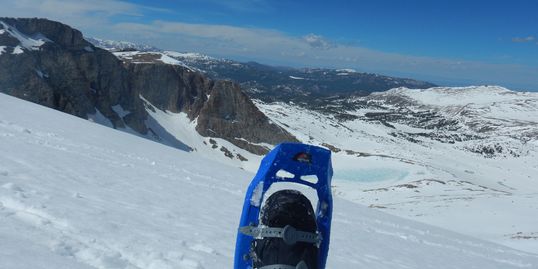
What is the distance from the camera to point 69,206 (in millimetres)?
7535

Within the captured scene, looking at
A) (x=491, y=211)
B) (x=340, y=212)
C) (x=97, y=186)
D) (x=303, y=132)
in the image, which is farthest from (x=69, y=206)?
(x=303, y=132)

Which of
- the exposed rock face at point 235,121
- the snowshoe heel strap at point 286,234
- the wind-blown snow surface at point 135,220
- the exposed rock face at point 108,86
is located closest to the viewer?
the snowshoe heel strap at point 286,234

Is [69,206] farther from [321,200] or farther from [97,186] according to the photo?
[321,200]

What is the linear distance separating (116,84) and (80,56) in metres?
9.53

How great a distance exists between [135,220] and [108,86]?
86777 millimetres

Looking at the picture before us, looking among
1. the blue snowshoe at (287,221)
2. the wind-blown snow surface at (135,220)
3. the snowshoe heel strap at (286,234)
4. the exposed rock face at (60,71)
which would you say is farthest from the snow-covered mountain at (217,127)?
the snowshoe heel strap at (286,234)

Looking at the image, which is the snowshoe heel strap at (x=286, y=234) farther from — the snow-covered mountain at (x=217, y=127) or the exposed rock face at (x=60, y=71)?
the exposed rock face at (x=60, y=71)

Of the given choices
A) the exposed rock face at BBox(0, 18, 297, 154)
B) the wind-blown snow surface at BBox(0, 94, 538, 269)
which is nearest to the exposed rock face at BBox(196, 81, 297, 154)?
the exposed rock face at BBox(0, 18, 297, 154)

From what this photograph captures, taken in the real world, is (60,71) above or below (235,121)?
above

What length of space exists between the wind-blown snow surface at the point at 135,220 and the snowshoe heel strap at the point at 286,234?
140 cm

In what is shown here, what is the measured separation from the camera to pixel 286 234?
4.96 metres

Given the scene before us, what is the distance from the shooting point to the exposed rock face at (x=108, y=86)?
67812mm

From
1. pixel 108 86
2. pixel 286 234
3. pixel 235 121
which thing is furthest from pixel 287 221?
pixel 235 121

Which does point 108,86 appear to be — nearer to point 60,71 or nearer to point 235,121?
point 60,71
